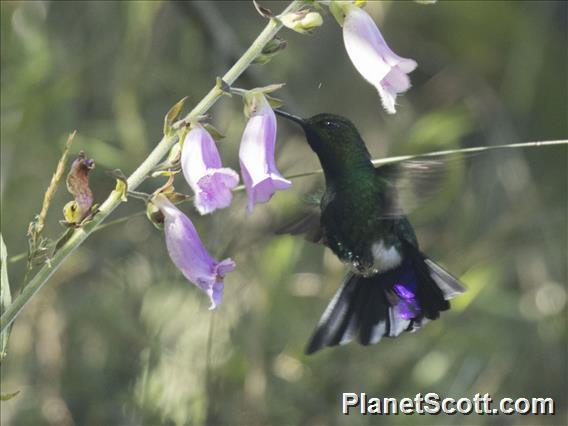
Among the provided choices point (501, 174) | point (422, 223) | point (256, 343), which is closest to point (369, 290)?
point (256, 343)

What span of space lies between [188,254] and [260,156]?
15cm

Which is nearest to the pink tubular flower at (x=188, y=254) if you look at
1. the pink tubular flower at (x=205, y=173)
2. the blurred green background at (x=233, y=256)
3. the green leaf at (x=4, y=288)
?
the pink tubular flower at (x=205, y=173)

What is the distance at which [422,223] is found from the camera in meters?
2.56

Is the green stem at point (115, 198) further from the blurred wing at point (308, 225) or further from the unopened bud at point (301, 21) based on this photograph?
the blurred wing at point (308, 225)

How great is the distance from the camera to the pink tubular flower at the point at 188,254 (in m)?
1.27

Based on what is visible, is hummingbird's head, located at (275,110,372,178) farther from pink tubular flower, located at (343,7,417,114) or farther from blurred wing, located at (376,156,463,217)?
pink tubular flower, located at (343,7,417,114)

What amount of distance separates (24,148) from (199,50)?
56 centimetres

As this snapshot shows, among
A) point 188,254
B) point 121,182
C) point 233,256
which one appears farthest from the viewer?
point 233,256

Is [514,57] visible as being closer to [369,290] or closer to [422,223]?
[422,223]

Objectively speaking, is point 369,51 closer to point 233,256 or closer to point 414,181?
point 414,181

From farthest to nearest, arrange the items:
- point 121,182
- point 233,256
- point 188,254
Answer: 1. point 233,256
2. point 188,254
3. point 121,182

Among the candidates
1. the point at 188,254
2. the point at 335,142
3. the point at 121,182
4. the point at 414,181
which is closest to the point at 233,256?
the point at 335,142

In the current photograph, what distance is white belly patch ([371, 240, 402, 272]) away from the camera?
63.3 inches

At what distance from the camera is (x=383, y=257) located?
1613 millimetres
